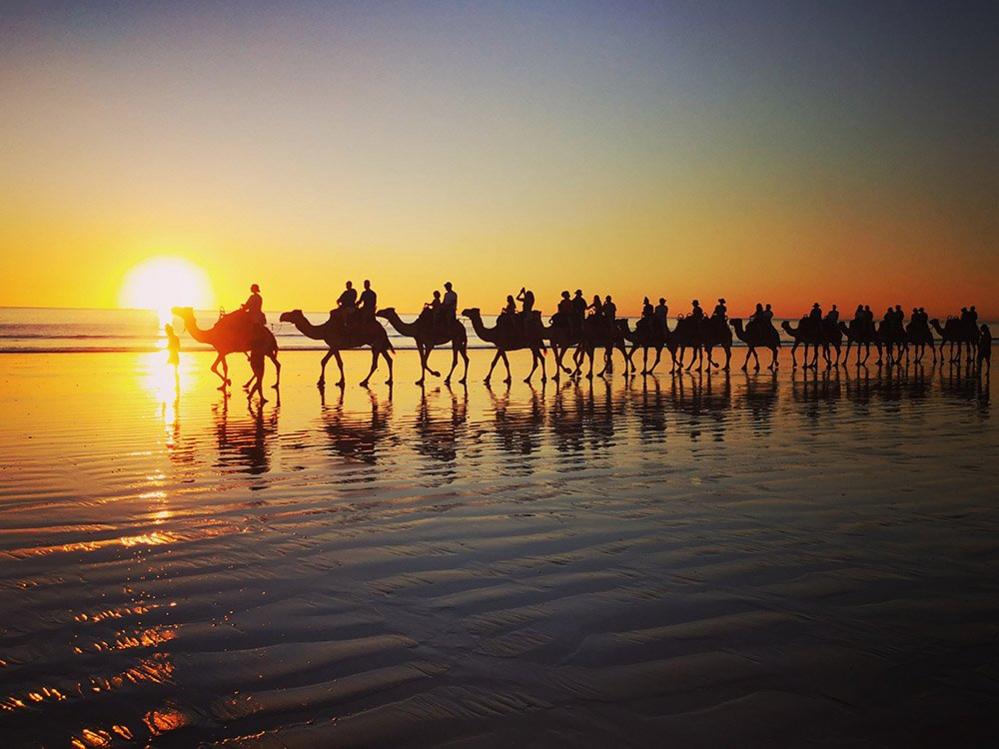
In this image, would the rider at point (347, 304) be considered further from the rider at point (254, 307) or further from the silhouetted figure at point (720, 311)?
the silhouetted figure at point (720, 311)

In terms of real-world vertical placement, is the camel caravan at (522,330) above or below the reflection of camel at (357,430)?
above

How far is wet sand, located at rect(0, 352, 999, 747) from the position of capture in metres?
3.58

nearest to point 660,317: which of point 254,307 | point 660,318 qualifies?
point 660,318

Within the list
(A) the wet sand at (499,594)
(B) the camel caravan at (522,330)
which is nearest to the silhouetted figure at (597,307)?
(B) the camel caravan at (522,330)

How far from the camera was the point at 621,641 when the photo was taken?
4.43m

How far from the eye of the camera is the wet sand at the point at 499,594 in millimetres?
3584

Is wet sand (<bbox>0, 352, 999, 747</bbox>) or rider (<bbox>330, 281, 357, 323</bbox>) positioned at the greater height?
rider (<bbox>330, 281, 357, 323</bbox>)

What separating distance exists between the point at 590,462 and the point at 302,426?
625 centimetres

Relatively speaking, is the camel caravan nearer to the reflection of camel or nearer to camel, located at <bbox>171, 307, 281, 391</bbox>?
camel, located at <bbox>171, 307, 281, 391</bbox>

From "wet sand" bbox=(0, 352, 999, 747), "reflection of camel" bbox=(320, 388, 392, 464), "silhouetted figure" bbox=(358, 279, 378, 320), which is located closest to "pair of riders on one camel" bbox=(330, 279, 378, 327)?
"silhouetted figure" bbox=(358, 279, 378, 320)

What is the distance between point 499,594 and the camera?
524 centimetres

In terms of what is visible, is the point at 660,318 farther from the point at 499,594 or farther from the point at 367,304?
the point at 499,594

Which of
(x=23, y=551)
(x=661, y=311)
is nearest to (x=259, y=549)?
(x=23, y=551)

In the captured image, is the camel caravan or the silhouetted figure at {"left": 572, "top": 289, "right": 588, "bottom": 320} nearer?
the camel caravan
